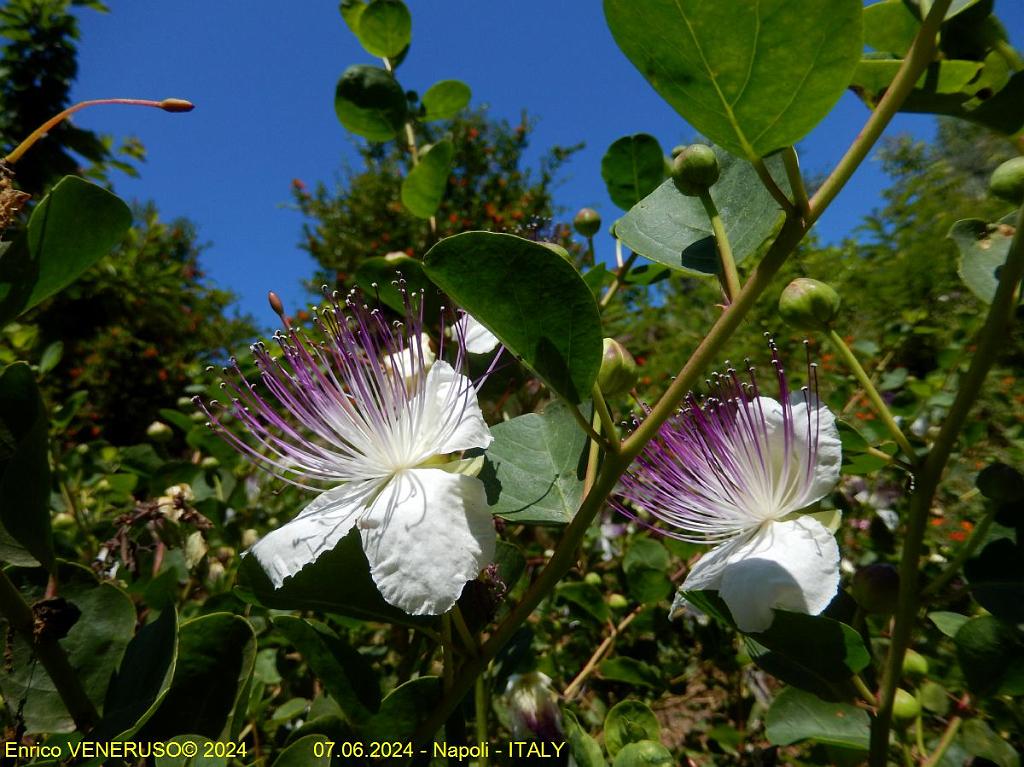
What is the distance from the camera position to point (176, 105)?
0.77 m

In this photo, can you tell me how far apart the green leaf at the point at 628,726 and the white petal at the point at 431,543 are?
388 mm

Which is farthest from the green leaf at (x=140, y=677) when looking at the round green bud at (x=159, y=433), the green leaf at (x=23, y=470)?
the round green bud at (x=159, y=433)

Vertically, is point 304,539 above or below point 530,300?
below

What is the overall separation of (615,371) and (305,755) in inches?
22.2

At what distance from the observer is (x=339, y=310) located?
810 mm

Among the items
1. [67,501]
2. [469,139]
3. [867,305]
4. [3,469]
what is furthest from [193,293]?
[3,469]

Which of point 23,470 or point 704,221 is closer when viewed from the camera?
point 23,470

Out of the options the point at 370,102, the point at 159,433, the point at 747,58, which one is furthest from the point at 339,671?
the point at 159,433

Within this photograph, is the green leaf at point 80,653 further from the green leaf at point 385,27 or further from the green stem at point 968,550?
the green leaf at point 385,27

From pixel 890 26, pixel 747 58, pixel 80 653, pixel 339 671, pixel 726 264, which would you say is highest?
pixel 890 26

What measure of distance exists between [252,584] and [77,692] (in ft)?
0.86

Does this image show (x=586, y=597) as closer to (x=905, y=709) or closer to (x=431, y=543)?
(x=905, y=709)

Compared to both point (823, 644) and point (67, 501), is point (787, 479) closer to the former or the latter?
point (823, 644)

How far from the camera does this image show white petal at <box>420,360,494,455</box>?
74 centimetres
